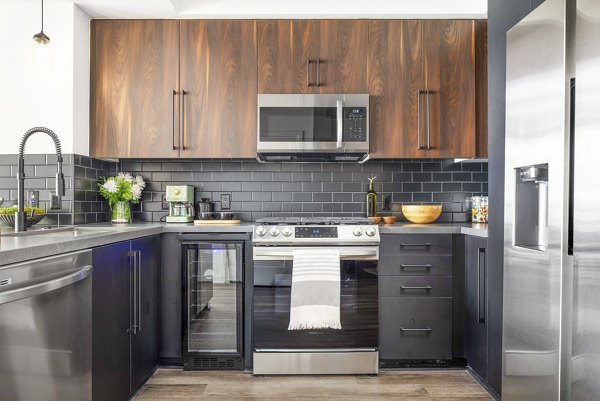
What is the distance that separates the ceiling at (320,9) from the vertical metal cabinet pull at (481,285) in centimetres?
165

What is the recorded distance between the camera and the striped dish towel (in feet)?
8.41

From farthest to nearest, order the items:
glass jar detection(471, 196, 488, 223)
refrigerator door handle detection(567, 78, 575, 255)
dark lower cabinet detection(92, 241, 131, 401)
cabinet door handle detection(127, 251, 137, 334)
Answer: glass jar detection(471, 196, 488, 223) → cabinet door handle detection(127, 251, 137, 334) → dark lower cabinet detection(92, 241, 131, 401) → refrigerator door handle detection(567, 78, 575, 255)

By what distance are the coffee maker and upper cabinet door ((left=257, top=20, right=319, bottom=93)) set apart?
919mm

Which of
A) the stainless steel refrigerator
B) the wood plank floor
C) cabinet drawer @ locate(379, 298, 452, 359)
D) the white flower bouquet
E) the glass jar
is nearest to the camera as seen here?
the stainless steel refrigerator

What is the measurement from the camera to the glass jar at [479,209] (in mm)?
3162

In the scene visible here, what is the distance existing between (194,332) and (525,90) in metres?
2.27

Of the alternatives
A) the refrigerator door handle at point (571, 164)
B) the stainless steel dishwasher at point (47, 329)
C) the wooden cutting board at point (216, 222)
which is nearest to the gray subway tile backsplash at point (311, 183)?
the wooden cutting board at point (216, 222)

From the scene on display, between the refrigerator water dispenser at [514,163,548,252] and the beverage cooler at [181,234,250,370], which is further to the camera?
the beverage cooler at [181,234,250,370]

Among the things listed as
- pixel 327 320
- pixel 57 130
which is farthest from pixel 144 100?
pixel 327 320

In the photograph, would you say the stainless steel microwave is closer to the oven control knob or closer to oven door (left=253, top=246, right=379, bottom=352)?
the oven control knob

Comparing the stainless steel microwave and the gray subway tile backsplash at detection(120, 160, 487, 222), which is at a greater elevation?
the stainless steel microwave

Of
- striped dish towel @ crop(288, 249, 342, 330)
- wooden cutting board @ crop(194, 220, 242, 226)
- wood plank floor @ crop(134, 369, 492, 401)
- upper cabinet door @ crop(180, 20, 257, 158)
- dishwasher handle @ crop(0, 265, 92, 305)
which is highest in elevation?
upper cabinet door @ crop(180, 20, 257, 158)

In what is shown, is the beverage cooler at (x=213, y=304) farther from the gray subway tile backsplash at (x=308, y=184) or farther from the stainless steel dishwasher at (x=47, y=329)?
the stainless steel dishwasher at (x=47, y=329)

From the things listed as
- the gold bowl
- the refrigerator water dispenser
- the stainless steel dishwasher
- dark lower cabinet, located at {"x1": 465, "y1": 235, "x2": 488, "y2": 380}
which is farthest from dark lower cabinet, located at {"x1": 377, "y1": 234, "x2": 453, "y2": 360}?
the stainless steel dishwasher
